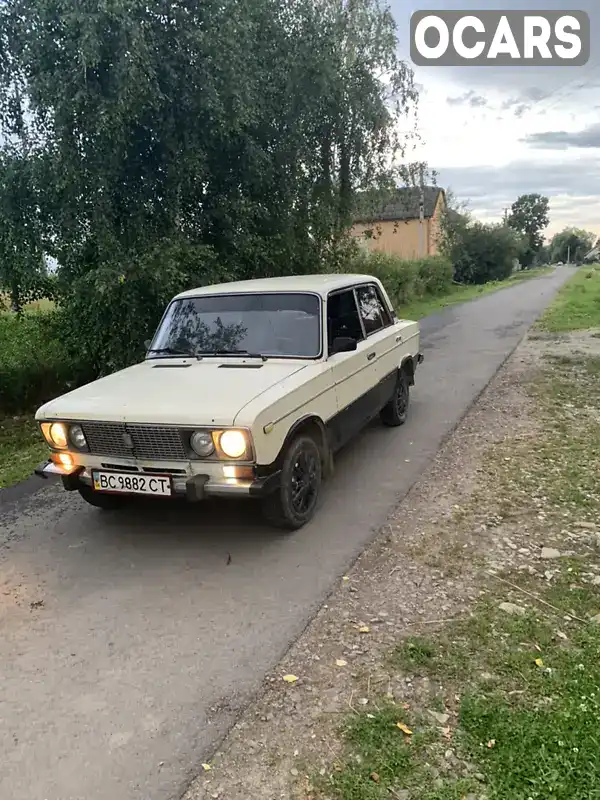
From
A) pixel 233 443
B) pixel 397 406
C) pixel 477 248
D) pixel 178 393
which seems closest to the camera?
pixel 233 443

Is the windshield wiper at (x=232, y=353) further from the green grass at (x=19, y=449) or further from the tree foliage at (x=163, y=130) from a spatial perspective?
the tree foliage at (x=163, y=130)

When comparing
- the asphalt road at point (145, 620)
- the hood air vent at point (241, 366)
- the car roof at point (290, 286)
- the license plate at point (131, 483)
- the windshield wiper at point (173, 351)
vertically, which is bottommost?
the asphalt road at point (145, 620)

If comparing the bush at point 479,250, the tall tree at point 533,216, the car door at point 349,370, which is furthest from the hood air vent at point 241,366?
the tall tree at point 533,216

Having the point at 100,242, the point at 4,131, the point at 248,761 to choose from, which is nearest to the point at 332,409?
the point at 248,761

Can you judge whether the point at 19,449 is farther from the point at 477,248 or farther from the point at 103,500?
the point at 477,248

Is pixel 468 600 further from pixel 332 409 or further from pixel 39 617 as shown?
pixel 39 617

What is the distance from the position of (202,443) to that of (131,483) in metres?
0.64

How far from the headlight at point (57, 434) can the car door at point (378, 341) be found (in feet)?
9.41

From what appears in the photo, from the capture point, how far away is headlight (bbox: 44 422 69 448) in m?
4.46

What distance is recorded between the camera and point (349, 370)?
5.43 metres

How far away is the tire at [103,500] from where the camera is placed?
5.02 metres

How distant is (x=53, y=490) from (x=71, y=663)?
2.94 metres

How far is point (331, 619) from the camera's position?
3.47 metres

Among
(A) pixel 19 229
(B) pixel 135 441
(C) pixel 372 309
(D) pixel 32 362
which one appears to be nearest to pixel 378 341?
(C) pixel 372 309
